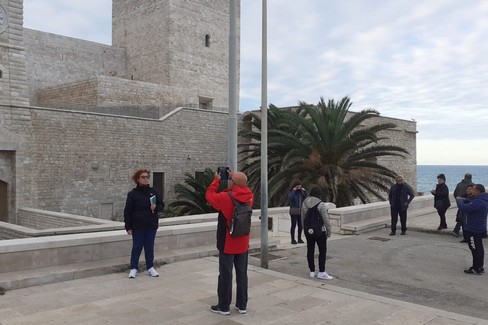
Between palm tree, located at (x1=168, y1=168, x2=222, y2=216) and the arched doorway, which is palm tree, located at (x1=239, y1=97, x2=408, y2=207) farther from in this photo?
the arched doorway

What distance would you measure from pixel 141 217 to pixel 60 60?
26905mm

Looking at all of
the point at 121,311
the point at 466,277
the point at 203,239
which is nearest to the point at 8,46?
the point at 203,239

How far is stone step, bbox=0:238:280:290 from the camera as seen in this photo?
538cm

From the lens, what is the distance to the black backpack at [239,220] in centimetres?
454

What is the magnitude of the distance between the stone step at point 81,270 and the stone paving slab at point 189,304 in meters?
0.11

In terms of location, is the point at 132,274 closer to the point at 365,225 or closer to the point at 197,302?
the point at 197,302

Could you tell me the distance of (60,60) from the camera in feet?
95.8

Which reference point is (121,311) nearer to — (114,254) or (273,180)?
(114,254)

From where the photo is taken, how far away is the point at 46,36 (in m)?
28.6

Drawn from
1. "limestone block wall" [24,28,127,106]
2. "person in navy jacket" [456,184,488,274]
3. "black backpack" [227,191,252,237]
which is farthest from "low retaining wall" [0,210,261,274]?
"limestone block wall" [24,28,127,106]

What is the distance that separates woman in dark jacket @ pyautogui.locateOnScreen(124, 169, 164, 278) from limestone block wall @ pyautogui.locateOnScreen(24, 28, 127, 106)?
963 inches

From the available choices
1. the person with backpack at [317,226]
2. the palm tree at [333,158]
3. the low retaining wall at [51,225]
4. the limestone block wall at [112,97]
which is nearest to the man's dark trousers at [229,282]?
the person with backpack at [317,226]

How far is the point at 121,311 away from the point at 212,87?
1205 inches

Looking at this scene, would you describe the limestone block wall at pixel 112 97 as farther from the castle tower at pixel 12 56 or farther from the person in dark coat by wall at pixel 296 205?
the person in dark coat by wall at pixel 296 205
